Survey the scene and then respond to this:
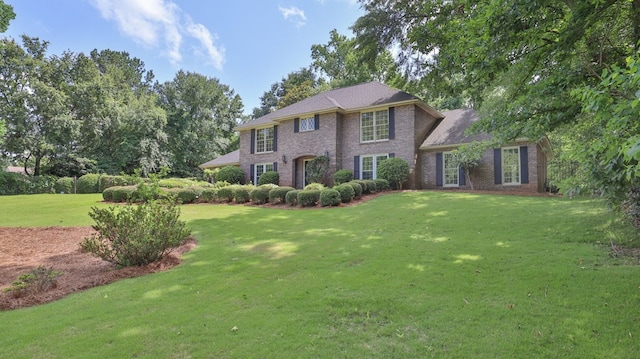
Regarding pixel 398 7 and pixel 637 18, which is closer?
pixel 637 18

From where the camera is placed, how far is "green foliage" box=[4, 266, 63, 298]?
15.4ft

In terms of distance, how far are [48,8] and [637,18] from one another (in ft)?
65.1

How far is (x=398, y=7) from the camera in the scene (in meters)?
15.2

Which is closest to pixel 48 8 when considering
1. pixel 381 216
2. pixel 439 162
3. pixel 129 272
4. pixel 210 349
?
pixel 129 272

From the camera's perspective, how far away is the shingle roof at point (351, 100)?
18734 millimetres

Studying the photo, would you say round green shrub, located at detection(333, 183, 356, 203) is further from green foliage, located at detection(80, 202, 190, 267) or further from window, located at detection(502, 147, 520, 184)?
green foliage, located at detection(80, 202, 190, 267)

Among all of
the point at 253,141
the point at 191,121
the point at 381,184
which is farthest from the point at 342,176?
the point at 191,121

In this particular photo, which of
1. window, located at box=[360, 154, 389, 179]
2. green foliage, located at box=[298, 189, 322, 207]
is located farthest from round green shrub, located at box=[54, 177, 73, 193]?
window, located at box=[360, 154, 389, 179]

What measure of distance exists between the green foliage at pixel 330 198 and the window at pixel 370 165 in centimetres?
574

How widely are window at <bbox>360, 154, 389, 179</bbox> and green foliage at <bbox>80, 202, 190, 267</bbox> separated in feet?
45.3

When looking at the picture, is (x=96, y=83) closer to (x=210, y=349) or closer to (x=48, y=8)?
(x=48, y=8)

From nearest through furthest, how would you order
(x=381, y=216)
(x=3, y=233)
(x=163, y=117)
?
(x=3, y=233), (x=381, y=216), (x=163, y=117)

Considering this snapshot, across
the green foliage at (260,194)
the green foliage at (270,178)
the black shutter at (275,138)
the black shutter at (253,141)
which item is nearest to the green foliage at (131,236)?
the green foliage at (260,194)

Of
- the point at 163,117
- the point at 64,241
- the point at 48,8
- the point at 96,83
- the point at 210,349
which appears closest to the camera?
the point at 210,349
